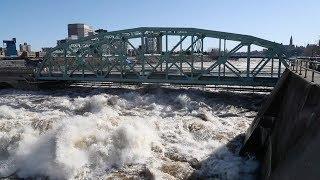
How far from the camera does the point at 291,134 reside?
11.1 meters

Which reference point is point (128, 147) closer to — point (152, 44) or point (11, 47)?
point (152, 44)

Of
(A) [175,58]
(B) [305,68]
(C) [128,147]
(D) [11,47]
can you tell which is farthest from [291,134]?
(D) [11,47]

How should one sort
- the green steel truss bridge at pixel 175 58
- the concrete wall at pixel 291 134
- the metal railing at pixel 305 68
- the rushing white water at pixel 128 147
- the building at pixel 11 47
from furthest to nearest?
the building at pixel 11 47, the green steel truss bridge at pixel 175 58, the rushing white water at pixel 128 147, the metal railing at pixel 305 68, the concrete wall at pixel 291 134

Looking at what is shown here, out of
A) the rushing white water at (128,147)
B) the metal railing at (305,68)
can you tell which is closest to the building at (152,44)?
the rushing white water at (128,147)

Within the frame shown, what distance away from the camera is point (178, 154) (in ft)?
51.8

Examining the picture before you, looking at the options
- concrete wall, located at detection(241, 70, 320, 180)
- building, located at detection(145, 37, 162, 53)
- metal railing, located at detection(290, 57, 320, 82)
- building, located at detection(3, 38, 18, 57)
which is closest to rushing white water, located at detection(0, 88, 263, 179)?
concrete wall, located at detection(241, 70, 320, 180)

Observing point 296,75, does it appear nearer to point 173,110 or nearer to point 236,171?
point 236,171

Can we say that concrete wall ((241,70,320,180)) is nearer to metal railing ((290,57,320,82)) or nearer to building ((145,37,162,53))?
metal railing ((290,57,320,82))

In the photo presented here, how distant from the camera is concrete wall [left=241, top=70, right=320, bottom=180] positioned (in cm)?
894

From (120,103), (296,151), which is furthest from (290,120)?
(120,103)

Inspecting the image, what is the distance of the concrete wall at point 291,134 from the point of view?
894 cm

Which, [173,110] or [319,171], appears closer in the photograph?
[319,171]

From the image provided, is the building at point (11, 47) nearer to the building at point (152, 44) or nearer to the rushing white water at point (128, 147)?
the building at point (152, 44)

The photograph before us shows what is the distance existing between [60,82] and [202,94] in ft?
56.7
